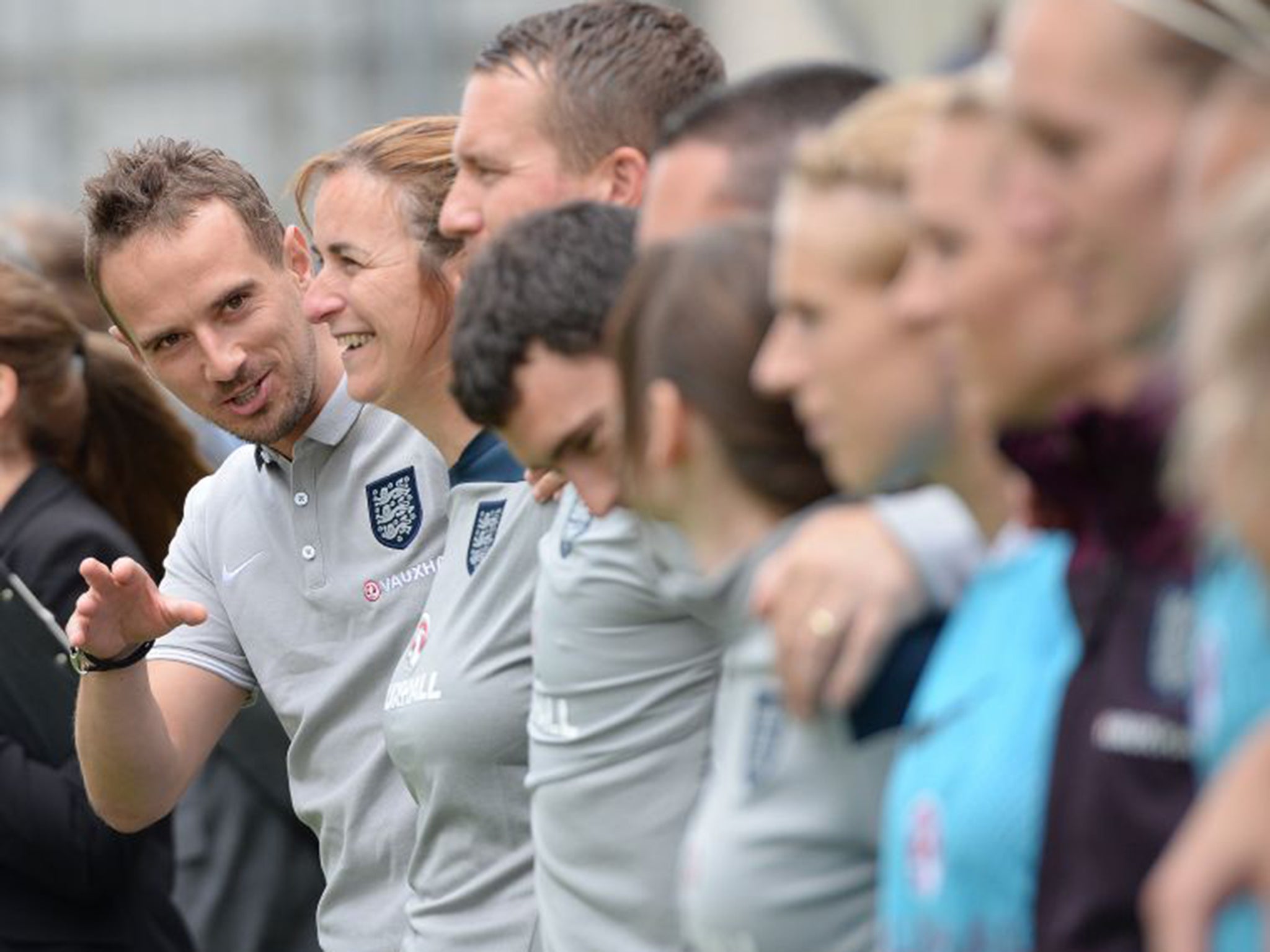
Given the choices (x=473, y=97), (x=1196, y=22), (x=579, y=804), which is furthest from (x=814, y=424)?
(x=473, y=97)

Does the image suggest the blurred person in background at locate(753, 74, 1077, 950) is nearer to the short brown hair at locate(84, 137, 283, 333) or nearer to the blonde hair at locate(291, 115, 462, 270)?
the blonde hair at locate(291, 115, 462, 270)

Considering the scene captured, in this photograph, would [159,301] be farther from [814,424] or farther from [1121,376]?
[1121,376]

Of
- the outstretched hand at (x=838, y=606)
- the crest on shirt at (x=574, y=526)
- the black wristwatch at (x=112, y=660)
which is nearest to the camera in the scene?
the outstretched hand at (x=838, y=606)

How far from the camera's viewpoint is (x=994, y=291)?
1.86 metres

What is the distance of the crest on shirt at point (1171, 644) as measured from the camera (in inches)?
68.5

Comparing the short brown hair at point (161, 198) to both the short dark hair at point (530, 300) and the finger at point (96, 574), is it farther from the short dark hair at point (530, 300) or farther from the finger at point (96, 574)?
the short dark hair at point (530, 300)

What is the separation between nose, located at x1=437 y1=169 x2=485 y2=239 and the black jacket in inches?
57.1

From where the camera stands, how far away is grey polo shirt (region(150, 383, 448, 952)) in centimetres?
374

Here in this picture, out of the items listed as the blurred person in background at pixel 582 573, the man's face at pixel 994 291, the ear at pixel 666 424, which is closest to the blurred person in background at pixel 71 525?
the blurred person in background at pixel 582 573

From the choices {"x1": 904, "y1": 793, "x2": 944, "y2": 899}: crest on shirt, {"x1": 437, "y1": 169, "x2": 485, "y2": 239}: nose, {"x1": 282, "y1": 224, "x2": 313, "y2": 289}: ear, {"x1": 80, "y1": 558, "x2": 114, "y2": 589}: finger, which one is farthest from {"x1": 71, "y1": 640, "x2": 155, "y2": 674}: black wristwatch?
{"x1": 904, "y1": 793, "x2": 944, "y2": 899}: crest on shirt

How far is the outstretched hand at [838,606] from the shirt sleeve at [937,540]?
11 millimetres

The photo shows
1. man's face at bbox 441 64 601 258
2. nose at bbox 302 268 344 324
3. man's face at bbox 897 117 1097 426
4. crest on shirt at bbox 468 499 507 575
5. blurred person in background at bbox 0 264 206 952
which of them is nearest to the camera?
man's face at bbox 897 117 1097 426

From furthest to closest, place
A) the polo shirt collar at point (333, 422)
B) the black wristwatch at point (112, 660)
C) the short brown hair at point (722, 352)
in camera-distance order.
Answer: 1. the polo shirt collar at point (333, 422)
2. the black wristwatch at point (112, 660)
3. the short brown hair at point (722, 352)

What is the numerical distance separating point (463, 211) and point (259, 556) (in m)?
0.89
